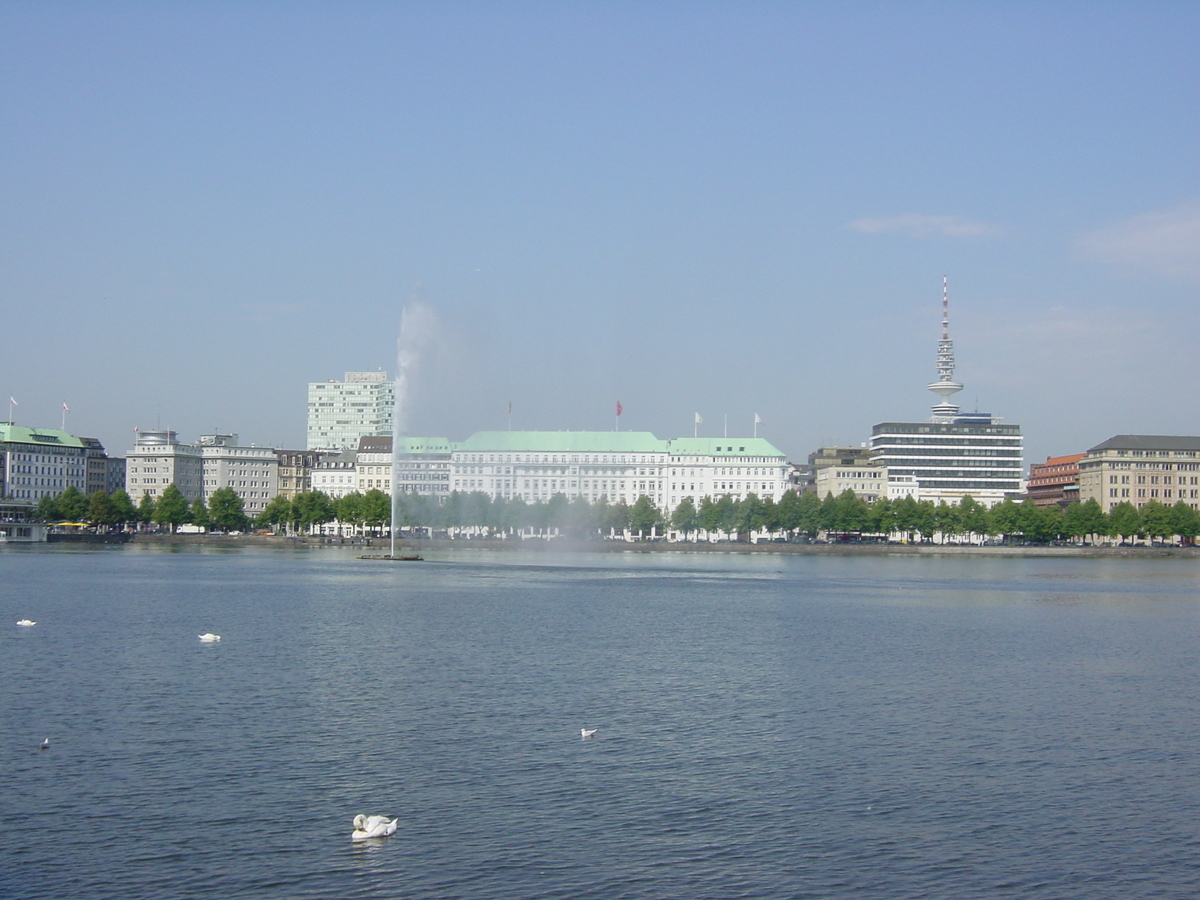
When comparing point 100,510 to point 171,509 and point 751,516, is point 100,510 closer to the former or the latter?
point 171,509

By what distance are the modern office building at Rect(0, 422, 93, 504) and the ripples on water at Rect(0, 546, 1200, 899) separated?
13467 cm

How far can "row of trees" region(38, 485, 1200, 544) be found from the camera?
151 metres

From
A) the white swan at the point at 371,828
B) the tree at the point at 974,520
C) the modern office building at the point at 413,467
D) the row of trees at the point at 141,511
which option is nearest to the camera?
the white swan at the point at 371,828

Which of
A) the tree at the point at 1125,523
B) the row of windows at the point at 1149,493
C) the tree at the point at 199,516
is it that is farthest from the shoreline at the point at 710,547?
the row of windows at the point at 1149,493

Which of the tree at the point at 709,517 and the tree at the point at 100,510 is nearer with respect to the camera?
the tree at the point at 100,510

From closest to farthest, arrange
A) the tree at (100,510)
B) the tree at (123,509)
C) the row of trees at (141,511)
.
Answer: the tree at (100,510)
the row of trees at (141,511)
the tree at (123,509)

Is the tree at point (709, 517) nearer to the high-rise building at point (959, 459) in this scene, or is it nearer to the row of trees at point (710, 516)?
the row of trees at point (710, 516)

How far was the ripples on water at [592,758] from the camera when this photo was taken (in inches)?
689

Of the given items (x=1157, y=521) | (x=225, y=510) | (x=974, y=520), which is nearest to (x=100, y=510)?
(x=225, y=510)

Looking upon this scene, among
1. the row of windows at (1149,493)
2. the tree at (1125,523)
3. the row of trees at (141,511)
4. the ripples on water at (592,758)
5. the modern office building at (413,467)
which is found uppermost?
the modern office building at (413,467)

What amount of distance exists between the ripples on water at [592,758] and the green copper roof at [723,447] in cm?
13773

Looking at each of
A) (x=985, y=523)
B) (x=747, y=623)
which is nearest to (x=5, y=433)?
(x=985, y=523)

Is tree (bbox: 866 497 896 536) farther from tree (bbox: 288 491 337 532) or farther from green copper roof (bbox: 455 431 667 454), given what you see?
tree (bbox: 288 491 337 532)

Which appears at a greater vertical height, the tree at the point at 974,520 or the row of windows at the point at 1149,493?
the row of windows at the point at 1149,493
